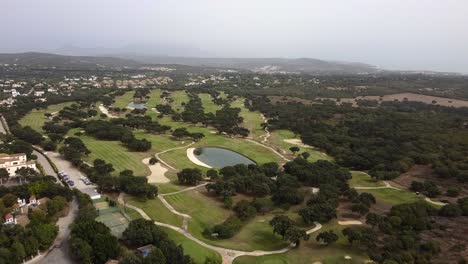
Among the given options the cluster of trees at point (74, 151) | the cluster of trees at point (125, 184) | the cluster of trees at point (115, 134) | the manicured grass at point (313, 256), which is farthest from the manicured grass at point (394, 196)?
the cluster of trees at point (74, 151)

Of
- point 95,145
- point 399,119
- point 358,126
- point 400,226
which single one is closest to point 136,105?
point 95,145

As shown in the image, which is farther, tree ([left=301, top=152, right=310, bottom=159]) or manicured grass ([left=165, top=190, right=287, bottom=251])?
tree ([left=301, top=152, right=310, bottom=159])

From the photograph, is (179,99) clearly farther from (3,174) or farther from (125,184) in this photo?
(125,184)

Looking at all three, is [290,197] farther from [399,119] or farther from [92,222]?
[399,119]

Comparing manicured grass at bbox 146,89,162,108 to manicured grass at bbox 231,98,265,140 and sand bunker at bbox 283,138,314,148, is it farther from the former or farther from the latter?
sand bunker at bbox 283,138,314,148

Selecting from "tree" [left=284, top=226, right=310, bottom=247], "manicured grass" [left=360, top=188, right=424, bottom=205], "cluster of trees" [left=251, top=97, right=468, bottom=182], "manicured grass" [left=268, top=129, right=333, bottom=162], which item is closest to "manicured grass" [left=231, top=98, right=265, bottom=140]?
"cluster of trees" [left=251, top=97, right=468, bottom=182]

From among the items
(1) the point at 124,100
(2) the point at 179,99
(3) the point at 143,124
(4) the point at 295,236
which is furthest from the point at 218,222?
(1) the point at 124,100

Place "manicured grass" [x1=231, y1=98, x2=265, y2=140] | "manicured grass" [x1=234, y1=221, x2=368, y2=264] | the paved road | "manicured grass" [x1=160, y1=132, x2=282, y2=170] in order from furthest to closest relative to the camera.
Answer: "manicured grass" [x1=231, y1=98, x2=265, y2=140] → "manicured grass" [x1=160, y1=132, x2=282, y2=170] → "manicured grass" [x1=234, y1=221, x2=368, y2=264] → the paved road
